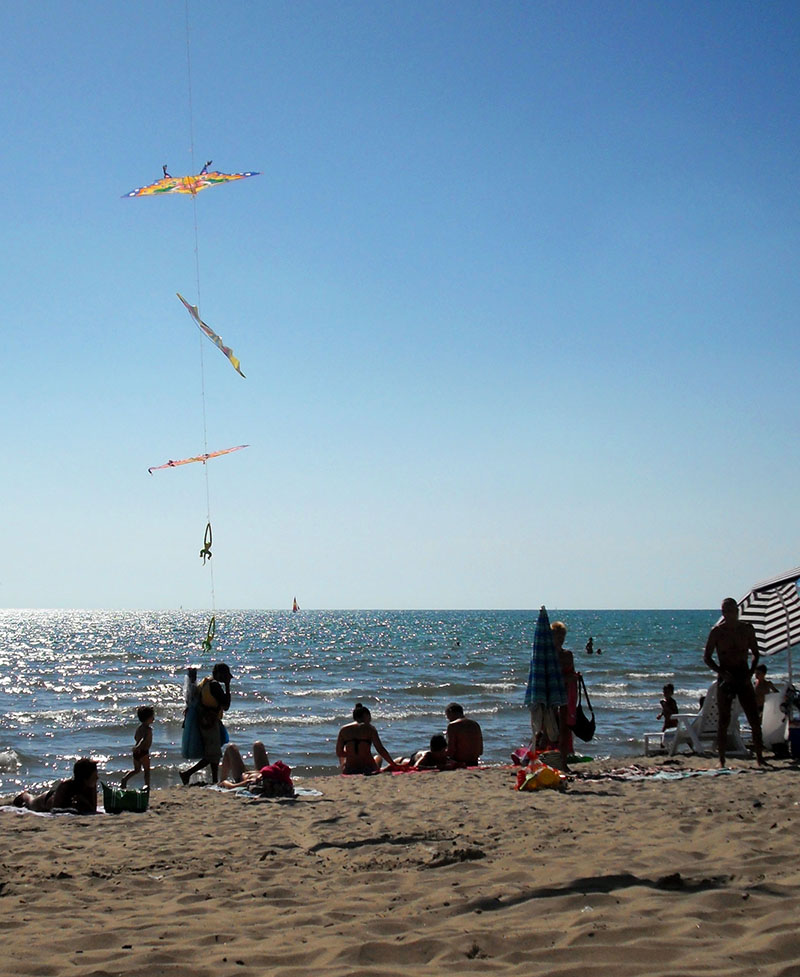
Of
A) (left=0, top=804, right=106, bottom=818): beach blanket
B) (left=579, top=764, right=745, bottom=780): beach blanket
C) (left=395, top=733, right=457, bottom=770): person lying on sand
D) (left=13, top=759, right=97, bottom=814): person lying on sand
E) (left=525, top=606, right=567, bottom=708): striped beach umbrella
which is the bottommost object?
(left=395, top=733, right=457, bottom=770): person lying on sand

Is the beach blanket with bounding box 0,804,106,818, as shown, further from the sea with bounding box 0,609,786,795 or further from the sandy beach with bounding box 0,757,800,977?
the sea with bounding box 0,609,786,795

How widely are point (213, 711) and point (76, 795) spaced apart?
2024 millimetres

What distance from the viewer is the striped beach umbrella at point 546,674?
354 inches

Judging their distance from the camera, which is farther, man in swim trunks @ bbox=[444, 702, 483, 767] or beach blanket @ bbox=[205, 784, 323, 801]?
man in swim trunks @ bbox=[444, 702, 483, 767]

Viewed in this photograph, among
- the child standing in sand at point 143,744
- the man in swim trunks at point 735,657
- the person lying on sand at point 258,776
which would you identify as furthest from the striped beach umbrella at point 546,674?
the child standing in sand at point 143,744

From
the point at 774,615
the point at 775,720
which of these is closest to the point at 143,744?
the point at 775,720

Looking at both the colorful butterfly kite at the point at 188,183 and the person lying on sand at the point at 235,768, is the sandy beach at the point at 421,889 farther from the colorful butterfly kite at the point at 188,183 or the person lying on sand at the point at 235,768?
the colorful butterfly kite at the point at 188,183

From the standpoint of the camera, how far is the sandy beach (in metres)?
3.29

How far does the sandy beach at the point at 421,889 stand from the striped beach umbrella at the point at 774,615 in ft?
14.1

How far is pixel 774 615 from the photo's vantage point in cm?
1169

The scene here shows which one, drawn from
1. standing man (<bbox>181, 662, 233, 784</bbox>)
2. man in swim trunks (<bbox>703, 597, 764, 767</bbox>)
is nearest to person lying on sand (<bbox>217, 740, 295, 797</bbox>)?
standing man (<bbox>181, 662, 233, 784</bbox>)

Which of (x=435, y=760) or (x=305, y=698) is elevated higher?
(x=435, y=760)

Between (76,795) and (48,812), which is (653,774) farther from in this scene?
(48,812)

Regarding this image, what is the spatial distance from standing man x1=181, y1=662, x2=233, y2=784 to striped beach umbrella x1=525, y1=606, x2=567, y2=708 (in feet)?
10.8
